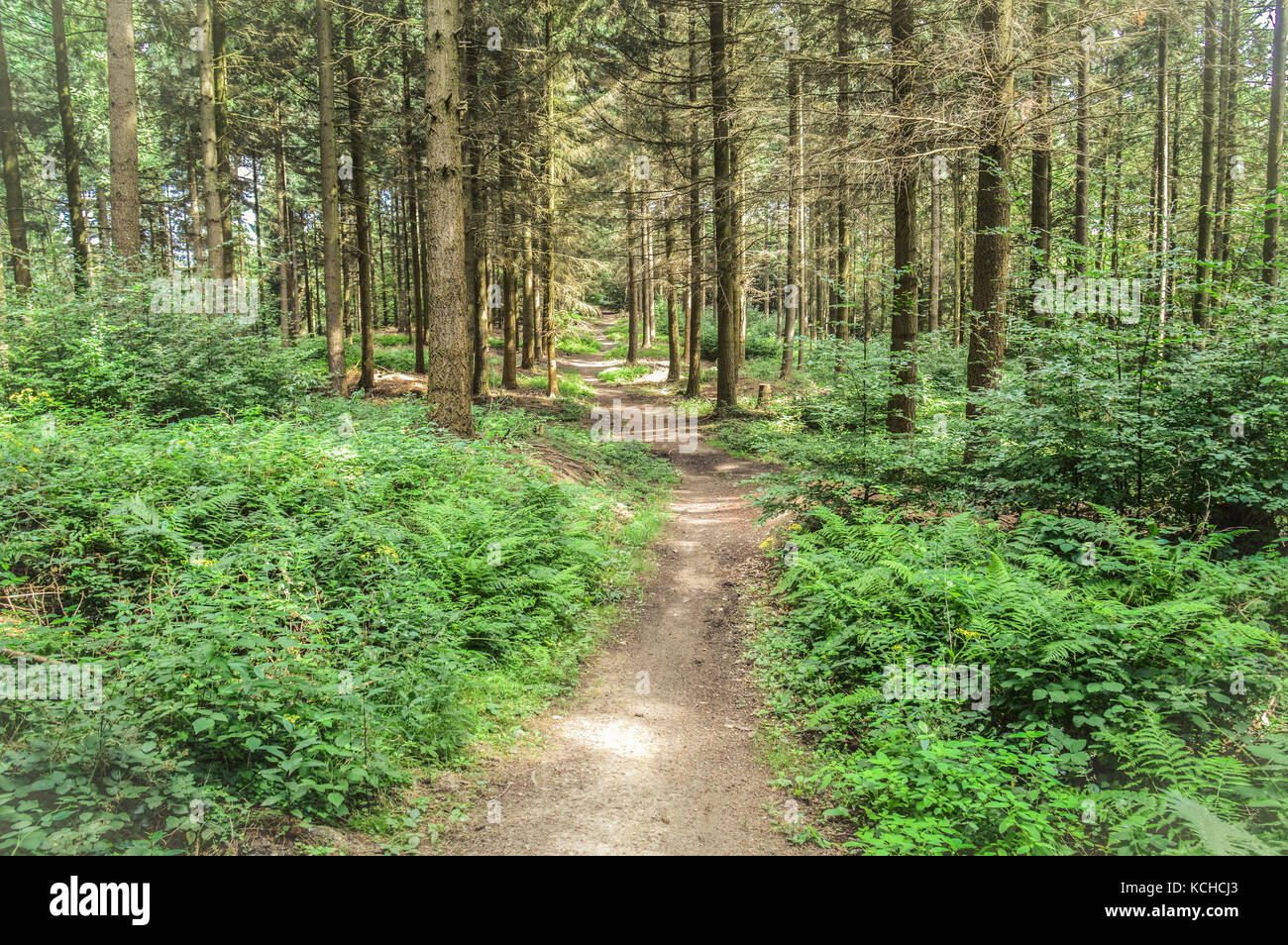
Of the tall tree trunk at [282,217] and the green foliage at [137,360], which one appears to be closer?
the green foliage at [137,360]

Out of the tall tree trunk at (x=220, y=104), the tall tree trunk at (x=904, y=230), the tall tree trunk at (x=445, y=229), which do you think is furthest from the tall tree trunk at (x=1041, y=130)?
the tall tree trunk at (x=220, y=104)

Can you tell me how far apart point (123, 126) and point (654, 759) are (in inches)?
559

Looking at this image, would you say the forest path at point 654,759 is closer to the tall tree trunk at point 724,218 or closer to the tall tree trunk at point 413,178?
the tall tree trunk at point 724,218

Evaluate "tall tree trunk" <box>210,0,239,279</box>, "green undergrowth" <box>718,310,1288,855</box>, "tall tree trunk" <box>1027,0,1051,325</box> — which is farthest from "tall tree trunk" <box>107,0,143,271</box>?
"tall tree trunk" <box>1027,0,1051,325</box>

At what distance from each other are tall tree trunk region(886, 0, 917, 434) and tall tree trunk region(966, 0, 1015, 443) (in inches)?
38.0

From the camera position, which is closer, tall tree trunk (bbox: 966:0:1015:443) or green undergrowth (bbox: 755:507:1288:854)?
green undergrowth (bbox: 755:507:1288:854)

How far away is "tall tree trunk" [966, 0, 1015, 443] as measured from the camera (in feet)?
28.9

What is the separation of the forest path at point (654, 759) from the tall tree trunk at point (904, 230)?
4.51 m

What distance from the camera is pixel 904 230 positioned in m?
11.5

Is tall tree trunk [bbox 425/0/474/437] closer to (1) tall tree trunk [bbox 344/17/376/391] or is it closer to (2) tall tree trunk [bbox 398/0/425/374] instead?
(2) tall tree trunk [bbox 398/0/425/374]

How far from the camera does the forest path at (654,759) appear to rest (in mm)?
4344

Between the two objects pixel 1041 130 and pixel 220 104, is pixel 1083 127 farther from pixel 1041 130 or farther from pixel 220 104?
pixel 220 104

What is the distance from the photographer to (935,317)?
2545 centimetres
